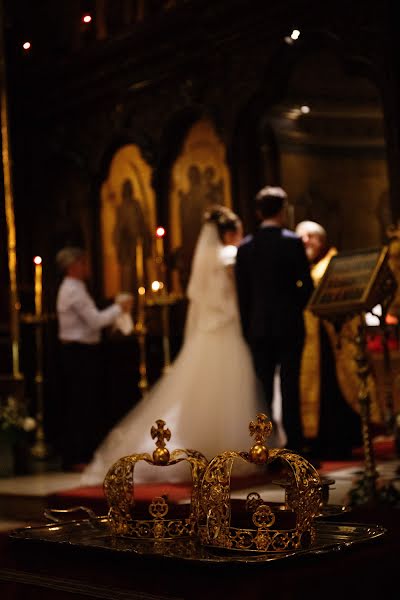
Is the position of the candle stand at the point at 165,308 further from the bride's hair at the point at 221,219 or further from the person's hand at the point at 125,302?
the bride's hair at the point at 221,219

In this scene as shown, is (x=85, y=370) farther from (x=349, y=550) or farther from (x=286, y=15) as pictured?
(x=349, y=550)

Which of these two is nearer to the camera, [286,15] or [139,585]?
[139,585]

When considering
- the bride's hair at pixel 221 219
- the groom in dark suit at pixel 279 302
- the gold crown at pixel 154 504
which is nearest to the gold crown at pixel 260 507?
the gold crown at pixel 154 504

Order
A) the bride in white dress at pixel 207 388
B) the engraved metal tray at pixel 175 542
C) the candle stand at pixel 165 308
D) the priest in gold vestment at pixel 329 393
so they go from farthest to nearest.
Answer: the candle stand at pixel 165 308 < the priest in gold vestment at pixel 329 393 < the bride in white dress at pixel 207 388 < the engraved metal tray at pixel 175 542

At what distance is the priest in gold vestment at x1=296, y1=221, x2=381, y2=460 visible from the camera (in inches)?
310

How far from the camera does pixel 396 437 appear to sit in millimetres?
7293

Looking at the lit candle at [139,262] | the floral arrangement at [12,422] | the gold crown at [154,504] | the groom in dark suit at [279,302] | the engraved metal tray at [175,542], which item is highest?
the lit candle at [139,262]

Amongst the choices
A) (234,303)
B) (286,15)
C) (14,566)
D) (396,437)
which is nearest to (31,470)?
(234,303)

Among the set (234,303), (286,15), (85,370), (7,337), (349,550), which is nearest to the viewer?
(349,550)

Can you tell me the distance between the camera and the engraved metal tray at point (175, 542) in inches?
94.0

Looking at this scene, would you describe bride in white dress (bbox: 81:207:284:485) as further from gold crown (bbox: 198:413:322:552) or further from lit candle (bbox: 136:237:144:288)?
gold crown (bbox: 198:413:322:552)

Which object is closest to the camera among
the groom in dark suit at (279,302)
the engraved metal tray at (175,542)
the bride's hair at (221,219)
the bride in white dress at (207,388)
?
the engraved metal tray at (175,542)

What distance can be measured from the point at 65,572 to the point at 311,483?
62 cm

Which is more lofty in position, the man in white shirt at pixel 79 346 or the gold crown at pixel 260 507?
the man in white shirt at pixel 79 346
